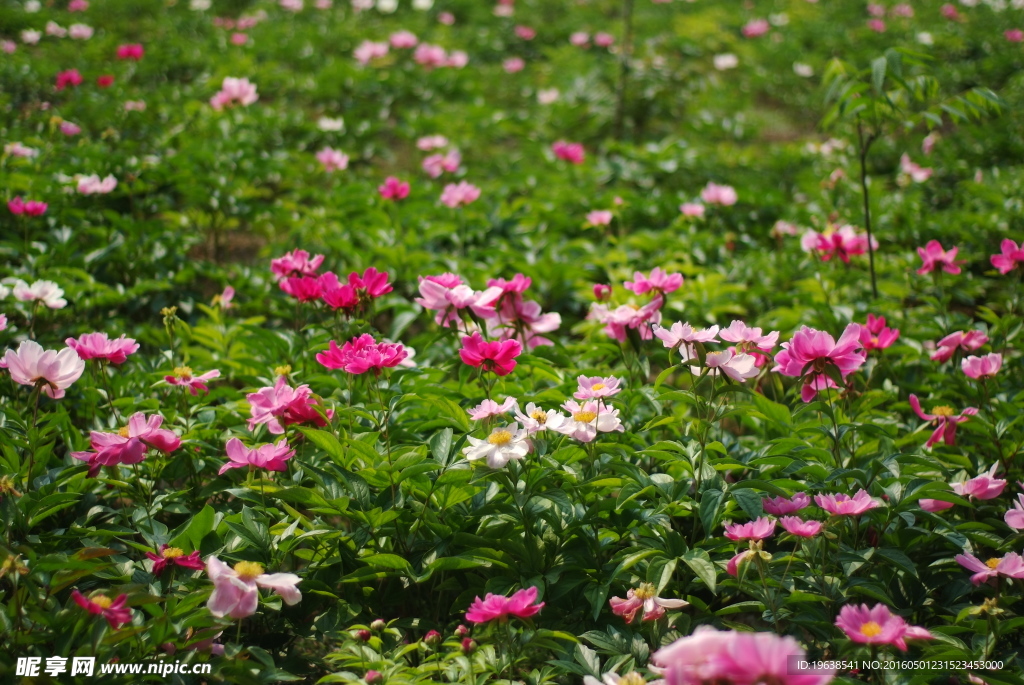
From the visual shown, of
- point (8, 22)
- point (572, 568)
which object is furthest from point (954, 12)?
point (8, 22)

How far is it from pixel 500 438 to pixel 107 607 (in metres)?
0.79

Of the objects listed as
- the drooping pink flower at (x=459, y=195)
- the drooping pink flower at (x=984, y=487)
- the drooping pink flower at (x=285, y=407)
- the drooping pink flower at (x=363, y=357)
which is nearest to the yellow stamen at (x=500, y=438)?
the drooping pink flower at (x=363, y=357)

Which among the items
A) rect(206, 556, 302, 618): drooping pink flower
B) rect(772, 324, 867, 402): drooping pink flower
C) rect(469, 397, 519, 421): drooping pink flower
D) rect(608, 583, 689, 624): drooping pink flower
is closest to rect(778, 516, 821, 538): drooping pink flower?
rect(608, 583, 689, 624): drooping pink flower

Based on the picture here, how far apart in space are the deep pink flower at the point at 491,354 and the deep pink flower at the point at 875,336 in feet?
3.51

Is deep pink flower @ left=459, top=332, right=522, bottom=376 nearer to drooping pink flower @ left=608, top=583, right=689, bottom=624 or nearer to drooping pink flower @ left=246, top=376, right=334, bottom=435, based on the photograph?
drooping pink flower @ left=246, top=376, right=334, bottom=435

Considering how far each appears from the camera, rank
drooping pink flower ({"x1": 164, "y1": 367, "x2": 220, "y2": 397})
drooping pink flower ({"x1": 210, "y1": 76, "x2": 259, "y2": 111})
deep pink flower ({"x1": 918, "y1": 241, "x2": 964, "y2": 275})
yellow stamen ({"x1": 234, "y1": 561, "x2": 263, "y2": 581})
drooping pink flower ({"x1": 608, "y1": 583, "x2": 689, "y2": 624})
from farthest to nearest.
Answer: drooping pink flower ({"x1": 210, "y1": 76, "x2": 259, "y2": 111}) → deep pink flower ({"x1": 918, "y1": 241, "x2": 964, "y2": 275}) → drooping pink flower ({"x1": 164, "y1": 367, "x2": 220, "y2": 397}) → drooping pink flower ({"x1": 608, "y1": 583, "x2": 689, "y2": 624}) → yellow stamen ({"x1": 234, "y1": 561, "x2": 263, "y2": 581})

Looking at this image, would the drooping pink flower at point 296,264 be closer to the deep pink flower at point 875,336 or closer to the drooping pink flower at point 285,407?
the drooping pink flower at point 285,407

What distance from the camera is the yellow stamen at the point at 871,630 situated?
1249 mm

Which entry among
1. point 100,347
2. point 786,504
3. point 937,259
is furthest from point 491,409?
point 937,259

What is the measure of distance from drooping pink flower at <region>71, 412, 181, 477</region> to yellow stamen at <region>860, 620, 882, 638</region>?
1455mm

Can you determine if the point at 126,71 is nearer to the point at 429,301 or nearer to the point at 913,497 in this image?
the point at 429,301

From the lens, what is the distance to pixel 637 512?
5.88ft

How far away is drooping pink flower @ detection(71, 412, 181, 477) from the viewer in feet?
5.53

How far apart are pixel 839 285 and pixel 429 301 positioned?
6.20 ft
